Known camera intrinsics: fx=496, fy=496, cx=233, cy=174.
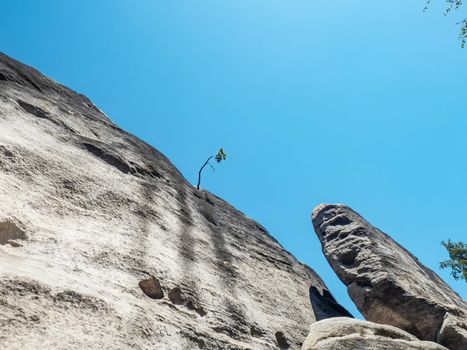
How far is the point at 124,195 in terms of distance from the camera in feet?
29.9

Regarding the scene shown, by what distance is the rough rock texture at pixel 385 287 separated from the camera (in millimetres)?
11141

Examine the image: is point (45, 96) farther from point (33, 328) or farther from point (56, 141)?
point (33, 328)

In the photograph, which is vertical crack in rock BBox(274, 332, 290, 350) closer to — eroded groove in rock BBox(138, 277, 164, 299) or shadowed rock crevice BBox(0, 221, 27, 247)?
eroded groove in rock BBox(138, 277, 164, 299)

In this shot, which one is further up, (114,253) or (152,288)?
(114,253)

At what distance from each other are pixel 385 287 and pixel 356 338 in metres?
4.99

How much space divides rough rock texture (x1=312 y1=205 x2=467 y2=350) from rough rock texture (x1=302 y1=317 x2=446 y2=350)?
3.35 metres

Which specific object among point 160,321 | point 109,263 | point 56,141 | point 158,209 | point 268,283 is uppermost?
point 56,141

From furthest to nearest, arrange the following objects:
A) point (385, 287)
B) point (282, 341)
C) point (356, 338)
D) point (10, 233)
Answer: point (385, 287), point (282, 341), point (356, 338), point (10, 233)

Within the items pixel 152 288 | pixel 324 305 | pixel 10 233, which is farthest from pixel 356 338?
pixel 10 233

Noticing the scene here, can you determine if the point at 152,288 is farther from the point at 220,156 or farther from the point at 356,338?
the point at 220,156

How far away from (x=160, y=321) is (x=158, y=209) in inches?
143

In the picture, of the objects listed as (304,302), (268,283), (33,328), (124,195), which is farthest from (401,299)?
(33,328)

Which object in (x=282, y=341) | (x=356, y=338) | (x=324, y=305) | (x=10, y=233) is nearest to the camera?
(x=10, y=233)

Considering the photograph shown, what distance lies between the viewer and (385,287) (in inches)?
468
